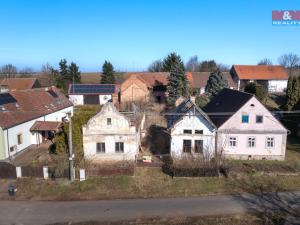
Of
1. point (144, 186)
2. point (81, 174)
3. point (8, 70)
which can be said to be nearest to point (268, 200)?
point (144, 186)

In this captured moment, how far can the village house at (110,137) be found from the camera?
27016 millimetres

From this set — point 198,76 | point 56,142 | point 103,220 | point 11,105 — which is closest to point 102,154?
point 56,142

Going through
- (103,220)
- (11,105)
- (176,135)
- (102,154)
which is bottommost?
(103,220)

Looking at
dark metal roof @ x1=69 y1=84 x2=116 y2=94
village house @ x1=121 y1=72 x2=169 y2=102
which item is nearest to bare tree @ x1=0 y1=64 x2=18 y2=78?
dark metal roof @ x1=69 y1=84 x2=116 y2=94

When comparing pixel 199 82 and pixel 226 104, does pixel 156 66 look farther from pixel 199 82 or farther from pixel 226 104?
pixel 226 104

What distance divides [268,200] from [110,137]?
15.7 meters

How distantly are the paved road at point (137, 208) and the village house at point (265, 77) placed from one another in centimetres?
5364

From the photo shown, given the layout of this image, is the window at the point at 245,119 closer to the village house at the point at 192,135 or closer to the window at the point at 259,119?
the window at the point at 259,119

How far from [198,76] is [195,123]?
45428mm

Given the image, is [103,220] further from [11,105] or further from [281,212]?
[11,105]

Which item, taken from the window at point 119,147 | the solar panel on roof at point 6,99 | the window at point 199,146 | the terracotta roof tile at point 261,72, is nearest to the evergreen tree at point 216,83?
the terracotta roof tile at point 261,72

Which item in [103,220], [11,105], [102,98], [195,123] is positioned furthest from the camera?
[102,98]

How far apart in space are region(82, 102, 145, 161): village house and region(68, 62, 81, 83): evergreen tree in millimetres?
52312

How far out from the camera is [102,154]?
90.0 feet
